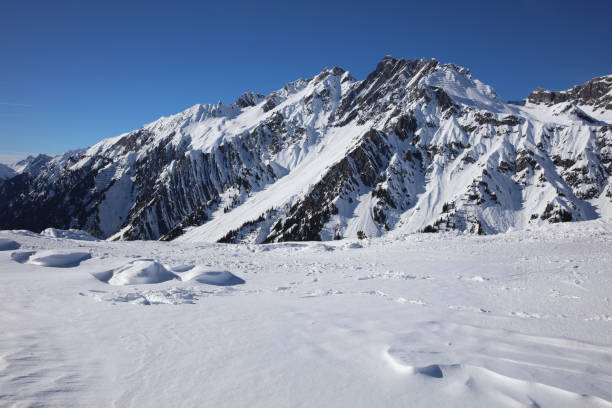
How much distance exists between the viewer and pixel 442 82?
17200 centimetres

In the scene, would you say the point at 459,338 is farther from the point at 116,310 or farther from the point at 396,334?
the point at 116,310

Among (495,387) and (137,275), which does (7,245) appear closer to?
(137,275)

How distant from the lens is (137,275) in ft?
36.7

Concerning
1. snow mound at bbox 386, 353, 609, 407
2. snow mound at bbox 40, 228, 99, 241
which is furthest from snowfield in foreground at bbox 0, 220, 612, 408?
snow mound at bbox 40, 228, 99, 241

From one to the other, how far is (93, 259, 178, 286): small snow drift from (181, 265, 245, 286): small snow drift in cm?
65

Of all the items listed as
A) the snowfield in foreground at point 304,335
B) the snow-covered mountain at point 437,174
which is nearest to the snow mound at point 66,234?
the snowfield in foreground at point 304,335

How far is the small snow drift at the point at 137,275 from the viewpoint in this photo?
35.7ft

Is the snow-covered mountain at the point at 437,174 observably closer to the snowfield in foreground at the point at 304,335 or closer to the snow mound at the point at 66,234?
the snow mound at the point at 66,234

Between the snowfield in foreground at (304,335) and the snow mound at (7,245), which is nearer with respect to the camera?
the snowfield in foreground at (304,335)

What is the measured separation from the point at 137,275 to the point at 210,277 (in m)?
2.78

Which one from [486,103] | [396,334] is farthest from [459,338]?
[486,103]

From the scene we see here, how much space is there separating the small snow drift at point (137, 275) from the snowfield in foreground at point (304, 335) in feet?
0.22

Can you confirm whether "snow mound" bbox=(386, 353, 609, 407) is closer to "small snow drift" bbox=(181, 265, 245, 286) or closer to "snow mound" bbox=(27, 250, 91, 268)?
"small snow drift" bbox=(181, 265, 245, 286)

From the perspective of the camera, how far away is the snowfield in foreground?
3.84 m
